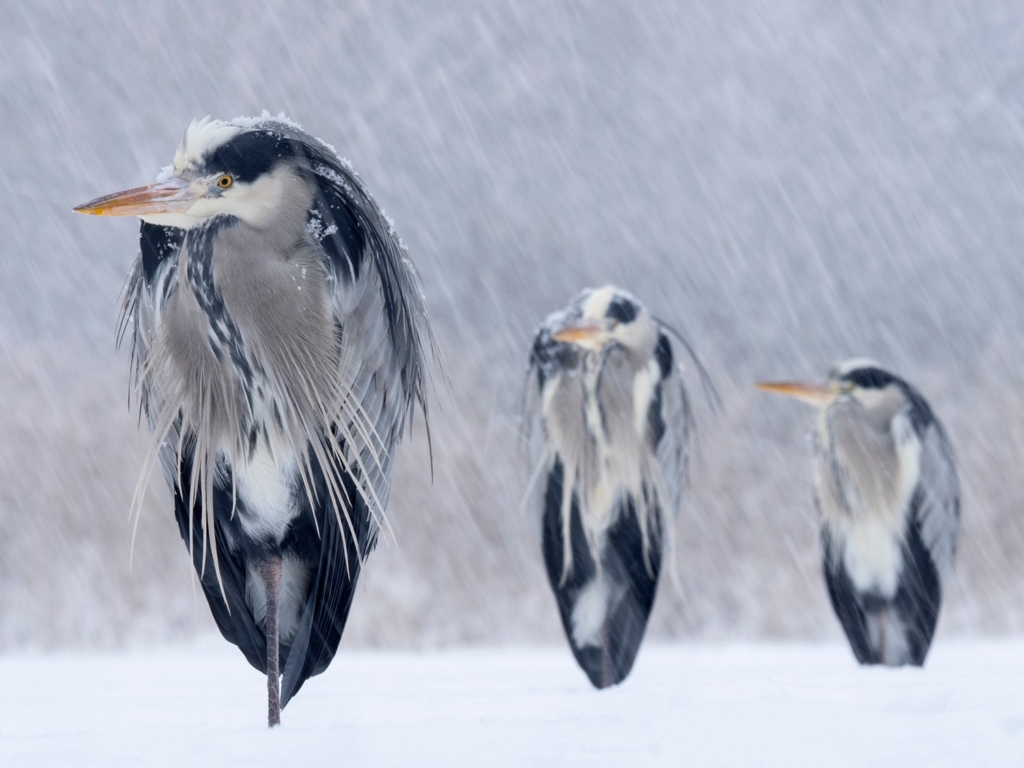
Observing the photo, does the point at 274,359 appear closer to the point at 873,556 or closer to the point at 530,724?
the point at 530,724

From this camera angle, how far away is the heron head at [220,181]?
1437 mm

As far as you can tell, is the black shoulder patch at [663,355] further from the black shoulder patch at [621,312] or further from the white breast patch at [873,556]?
the white breast patch at [873,556]

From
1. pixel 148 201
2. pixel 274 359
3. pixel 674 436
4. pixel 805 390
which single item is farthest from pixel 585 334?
pixel 148 201

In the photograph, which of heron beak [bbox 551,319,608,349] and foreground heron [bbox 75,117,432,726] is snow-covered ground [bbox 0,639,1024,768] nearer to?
foreground heron [bbox 75,117,432,726]

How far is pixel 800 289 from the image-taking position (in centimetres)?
955

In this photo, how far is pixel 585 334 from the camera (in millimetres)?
2375

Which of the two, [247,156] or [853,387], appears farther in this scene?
[853,387]

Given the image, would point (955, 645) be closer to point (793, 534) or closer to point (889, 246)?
point (793, 534)

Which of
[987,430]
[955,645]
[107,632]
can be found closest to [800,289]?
[987,430]

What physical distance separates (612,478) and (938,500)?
1.00 metres

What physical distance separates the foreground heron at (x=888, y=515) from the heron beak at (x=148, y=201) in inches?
76.5

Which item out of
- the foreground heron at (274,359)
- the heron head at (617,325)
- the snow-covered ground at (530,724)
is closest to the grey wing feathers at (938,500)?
the snow-covered ground at (530,724)

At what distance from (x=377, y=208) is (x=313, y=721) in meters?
0.81

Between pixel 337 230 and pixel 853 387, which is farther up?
pixel 337 230
